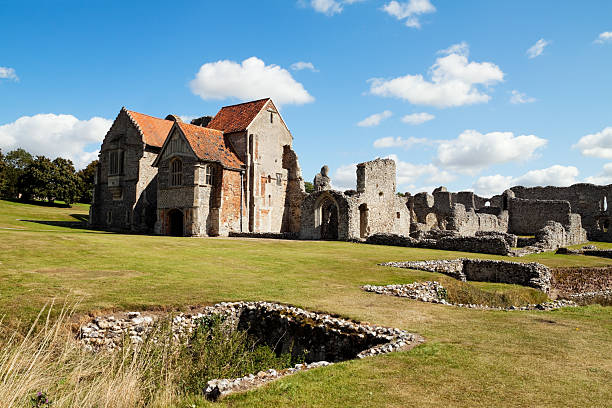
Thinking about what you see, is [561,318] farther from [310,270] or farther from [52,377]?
[52,377]

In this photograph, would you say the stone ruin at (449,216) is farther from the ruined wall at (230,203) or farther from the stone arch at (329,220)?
the ruined wall at (230,203)

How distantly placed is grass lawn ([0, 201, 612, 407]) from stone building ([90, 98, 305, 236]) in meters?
14.0

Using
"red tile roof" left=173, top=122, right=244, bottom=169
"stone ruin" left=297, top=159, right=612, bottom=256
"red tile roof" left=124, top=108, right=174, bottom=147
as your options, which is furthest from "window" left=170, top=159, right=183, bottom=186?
"stone ruin" left=297, top=159, right=612, bottom=256

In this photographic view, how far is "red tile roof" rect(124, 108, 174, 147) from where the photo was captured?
41.2 m

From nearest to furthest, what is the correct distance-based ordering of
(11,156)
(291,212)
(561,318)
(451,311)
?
1. (561,318)
2. (451,311)
3. (291,212)
4. (11,156)

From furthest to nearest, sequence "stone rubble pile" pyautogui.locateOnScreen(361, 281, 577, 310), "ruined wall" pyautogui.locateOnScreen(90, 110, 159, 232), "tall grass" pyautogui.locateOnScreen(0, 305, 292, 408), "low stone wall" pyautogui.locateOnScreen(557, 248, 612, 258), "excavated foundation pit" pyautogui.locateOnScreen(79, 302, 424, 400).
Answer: "ruined wall" pyautogui.locateOnScreen(90, 110, 159, 232) → "low stone wall" pyautogui.locateOnScreen(557, 248, 612, 258) → "stone rubble pile" pyautogui.locateOnScreen(361, 281, 577, 310) → "excavated foundation pit" pyautogui.locateOnScreen(79, 302, 424, 400) → "tall grass" pyautogui.locateOnScreen(0, 305, 292, 408)

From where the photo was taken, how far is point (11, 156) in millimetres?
90250

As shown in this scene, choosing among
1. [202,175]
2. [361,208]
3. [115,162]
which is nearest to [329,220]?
[361,208]

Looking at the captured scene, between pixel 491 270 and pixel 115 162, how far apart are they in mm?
36194

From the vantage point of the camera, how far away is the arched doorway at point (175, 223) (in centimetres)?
3812

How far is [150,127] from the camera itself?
42719 millimetres

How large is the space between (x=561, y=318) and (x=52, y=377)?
11089 millimetres

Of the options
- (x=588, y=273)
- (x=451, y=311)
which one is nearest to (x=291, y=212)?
(x=588, y=273)

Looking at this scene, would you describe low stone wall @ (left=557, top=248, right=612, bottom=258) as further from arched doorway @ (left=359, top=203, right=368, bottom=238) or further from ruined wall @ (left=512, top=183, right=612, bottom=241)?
ruined wall @ (left=512, top=183, right=612, bottom=241)
